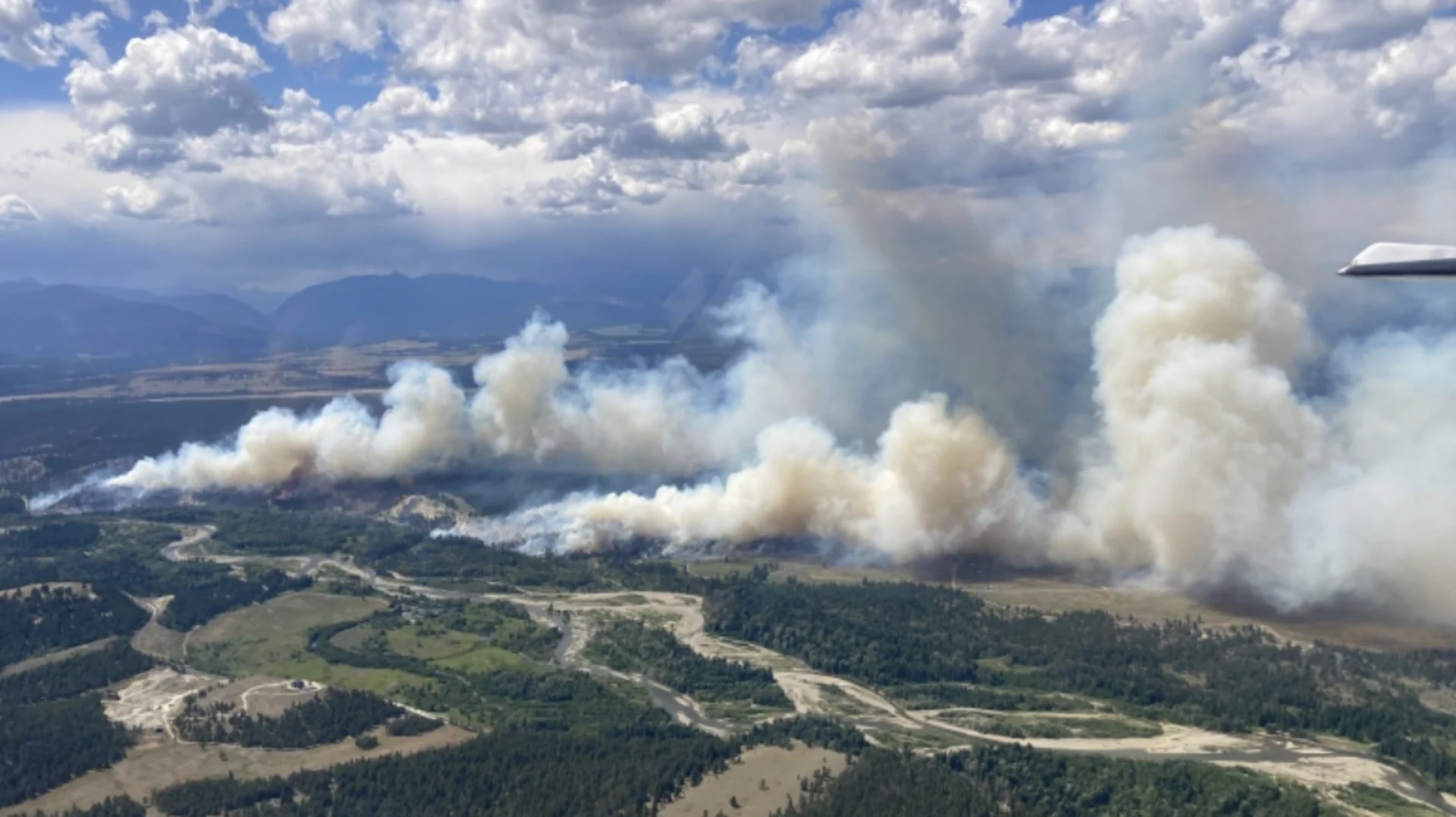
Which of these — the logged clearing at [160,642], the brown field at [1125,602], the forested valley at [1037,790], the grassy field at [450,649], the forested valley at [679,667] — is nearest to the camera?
the forested valley at [1037,790]

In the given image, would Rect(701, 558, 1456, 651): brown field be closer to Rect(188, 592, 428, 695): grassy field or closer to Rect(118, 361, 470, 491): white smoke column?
Rect(188, 592, 428, 695): grassy field

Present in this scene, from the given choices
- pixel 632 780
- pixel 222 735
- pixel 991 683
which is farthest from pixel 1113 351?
pixel 222 735

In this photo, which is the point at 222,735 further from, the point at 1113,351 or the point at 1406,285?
the point at 1406,285

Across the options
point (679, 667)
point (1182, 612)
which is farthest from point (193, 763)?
point (1182, 612)

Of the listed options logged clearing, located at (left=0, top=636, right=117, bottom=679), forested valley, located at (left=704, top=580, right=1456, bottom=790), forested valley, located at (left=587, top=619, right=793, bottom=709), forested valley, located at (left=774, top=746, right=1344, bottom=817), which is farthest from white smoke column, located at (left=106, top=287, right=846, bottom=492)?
forested valley, located at (left=774, top=746, right=1344, bottom=817)

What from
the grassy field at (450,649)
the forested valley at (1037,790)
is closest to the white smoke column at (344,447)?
the grassy field at (450,649)

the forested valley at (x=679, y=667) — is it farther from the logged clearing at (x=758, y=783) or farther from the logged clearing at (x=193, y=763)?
the logged clearing at (x=193, y=763)

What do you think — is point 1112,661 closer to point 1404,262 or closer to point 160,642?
point 1404,262
